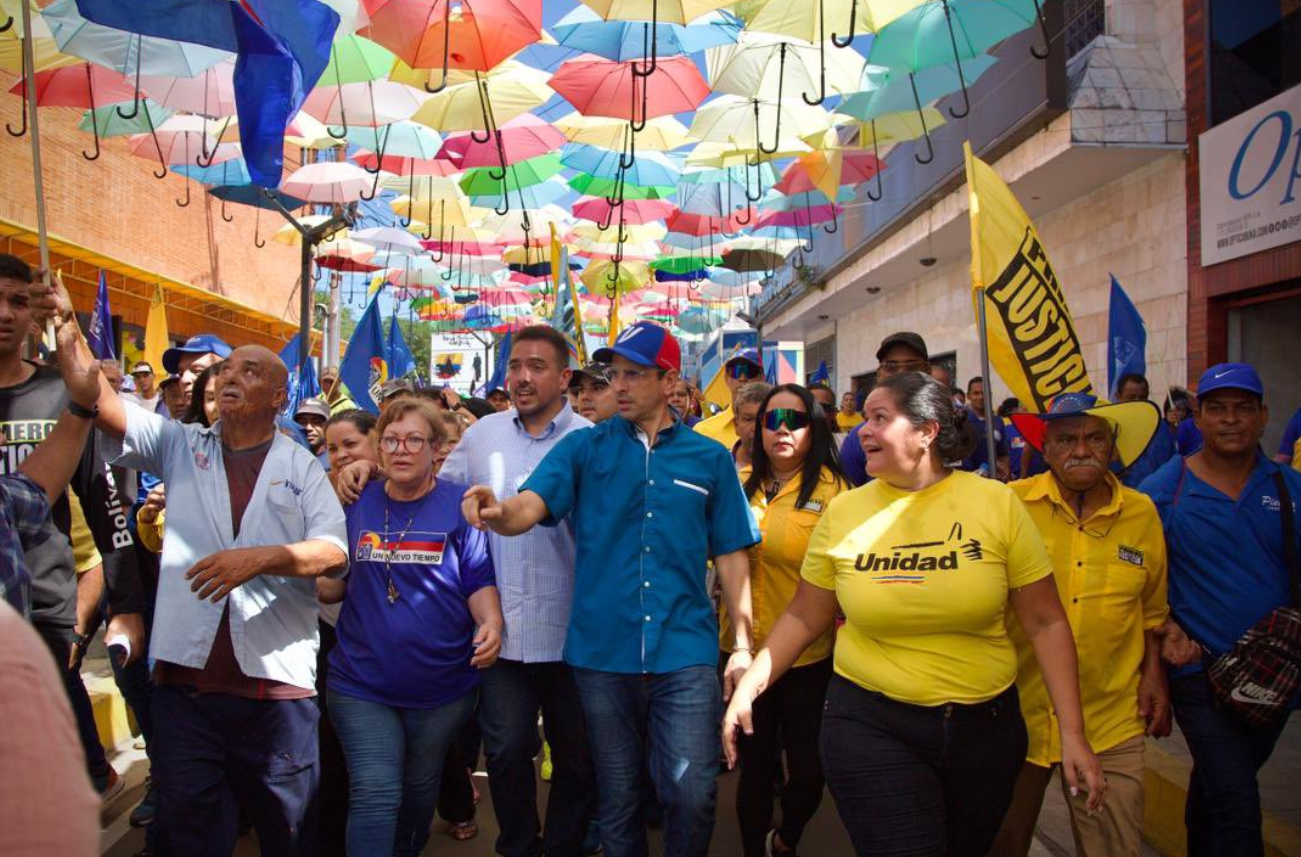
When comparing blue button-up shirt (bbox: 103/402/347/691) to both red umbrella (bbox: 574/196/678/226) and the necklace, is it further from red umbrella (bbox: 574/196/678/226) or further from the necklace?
red umbrella (bbox: 574/196/678/226)

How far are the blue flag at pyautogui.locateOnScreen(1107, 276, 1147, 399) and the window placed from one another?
15.0 ft

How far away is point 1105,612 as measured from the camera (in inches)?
142

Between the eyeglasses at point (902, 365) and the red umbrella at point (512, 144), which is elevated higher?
the red umbrella at point (512, 144)

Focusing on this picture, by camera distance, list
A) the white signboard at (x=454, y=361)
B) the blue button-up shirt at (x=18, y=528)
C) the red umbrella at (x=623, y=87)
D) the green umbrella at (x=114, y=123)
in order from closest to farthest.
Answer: the blue button-up shirt at (x=18, y=528), the red umbrella at (x=623, y=87), the green umbrella at (x=114, y=123), the white signboard at (x=454, y=361)

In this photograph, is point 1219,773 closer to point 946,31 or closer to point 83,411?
point 83,411

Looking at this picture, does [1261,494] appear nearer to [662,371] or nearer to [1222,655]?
[1222,655]

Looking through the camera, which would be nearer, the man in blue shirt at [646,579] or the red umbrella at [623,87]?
the man in blue shirt at [646,579]

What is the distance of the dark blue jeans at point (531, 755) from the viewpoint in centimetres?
395

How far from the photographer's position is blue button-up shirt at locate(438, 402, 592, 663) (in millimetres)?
3941

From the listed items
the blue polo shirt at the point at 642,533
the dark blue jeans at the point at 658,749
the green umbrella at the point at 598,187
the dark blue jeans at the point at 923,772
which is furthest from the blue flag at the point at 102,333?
the green umbrella at the point at 598,187

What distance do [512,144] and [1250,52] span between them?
8677mm

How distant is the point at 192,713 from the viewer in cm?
341

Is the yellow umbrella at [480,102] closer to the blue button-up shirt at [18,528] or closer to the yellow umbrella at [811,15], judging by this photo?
the yellow umbrella at [811,15]

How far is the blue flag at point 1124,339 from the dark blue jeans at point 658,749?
192 inches
